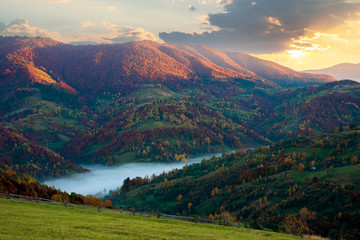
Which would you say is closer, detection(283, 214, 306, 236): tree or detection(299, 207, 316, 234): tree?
detection(283, 214, 306, 236): tree

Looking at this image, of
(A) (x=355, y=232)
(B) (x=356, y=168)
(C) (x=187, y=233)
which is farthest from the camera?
(B) (x=356, y=168)

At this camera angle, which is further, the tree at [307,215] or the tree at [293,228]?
the tree at [307,215]

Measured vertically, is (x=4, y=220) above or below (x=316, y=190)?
above

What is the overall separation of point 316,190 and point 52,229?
147084mm

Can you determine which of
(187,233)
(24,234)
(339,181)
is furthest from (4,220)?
(339,181)

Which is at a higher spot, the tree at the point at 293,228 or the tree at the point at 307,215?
the tree at the point at 293,228

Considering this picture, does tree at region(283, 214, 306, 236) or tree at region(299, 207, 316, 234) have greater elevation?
tree at region(283, 214, 306, 236)

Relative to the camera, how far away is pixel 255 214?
142 m

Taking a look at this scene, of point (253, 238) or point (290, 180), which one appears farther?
point (290, 180)

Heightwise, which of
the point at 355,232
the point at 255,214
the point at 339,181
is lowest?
the point at 255,214

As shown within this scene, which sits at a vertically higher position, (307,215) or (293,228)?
(293,228)

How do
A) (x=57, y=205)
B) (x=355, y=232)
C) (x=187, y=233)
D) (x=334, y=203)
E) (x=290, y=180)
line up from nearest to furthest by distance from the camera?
(x=187, y=233) → (x=57, y=205) → (x=355, y=232) → (x=334, y=203) → (x=290, y=180)

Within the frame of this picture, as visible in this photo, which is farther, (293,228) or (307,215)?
(307,215)

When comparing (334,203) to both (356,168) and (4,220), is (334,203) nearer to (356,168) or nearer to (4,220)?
(356,168)
